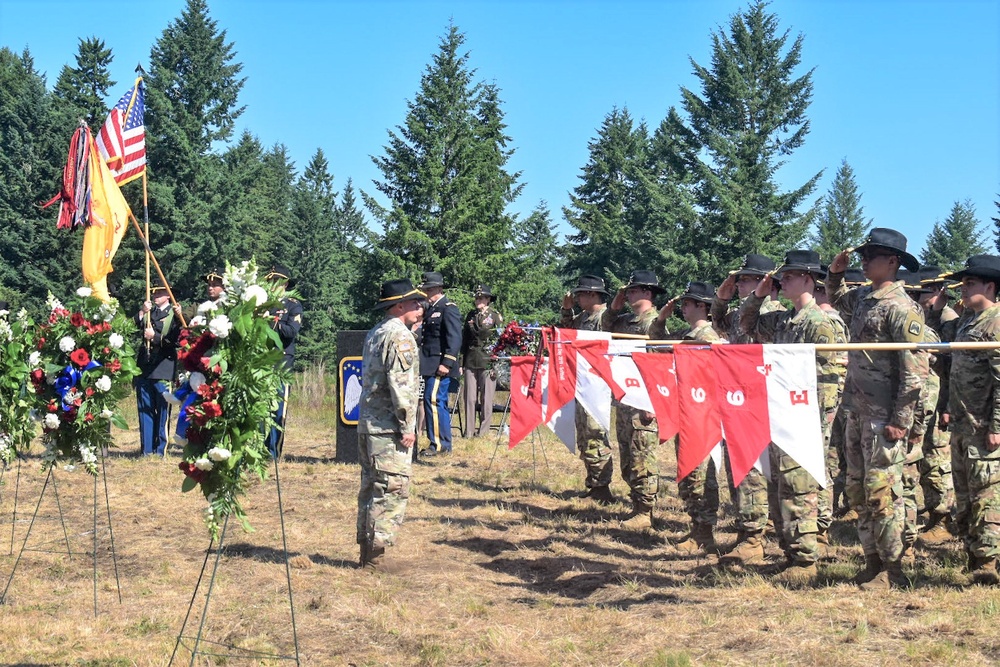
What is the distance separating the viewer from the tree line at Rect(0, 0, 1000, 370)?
41344 millimetres

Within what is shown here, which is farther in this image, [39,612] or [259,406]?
[39,612]

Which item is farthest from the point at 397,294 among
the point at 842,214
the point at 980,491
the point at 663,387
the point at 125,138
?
the point at 842,214

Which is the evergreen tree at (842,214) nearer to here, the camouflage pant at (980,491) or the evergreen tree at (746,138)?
the evergreen tree at (746,138)

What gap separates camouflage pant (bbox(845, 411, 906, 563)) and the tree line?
3202cm

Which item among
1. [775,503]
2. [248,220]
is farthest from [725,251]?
[775,503]

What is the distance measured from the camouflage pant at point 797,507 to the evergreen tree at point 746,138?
34.9 metres

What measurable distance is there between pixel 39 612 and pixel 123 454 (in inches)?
307

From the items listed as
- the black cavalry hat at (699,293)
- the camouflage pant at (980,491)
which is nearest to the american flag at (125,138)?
the black cavalry hat at (699,293)

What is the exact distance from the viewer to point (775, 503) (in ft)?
25.9

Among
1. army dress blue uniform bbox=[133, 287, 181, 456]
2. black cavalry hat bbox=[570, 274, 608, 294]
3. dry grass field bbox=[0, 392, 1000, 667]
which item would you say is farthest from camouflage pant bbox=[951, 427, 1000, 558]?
army dress blue uniform bbox=[133, 287, 181, 456]

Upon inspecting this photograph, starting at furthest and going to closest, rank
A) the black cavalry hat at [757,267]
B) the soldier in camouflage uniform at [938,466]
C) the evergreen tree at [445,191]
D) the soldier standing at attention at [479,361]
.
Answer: the evergreen tree at [445,191]
the soldier standing at attention at [479,361]
the soldier in camouflage uniform at [938,466]
the black cavalry hat at [757,267]

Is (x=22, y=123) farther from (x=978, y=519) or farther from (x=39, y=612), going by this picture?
(x=978, y=519)

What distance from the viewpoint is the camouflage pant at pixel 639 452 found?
1000 cm

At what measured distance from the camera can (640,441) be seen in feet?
32.8
